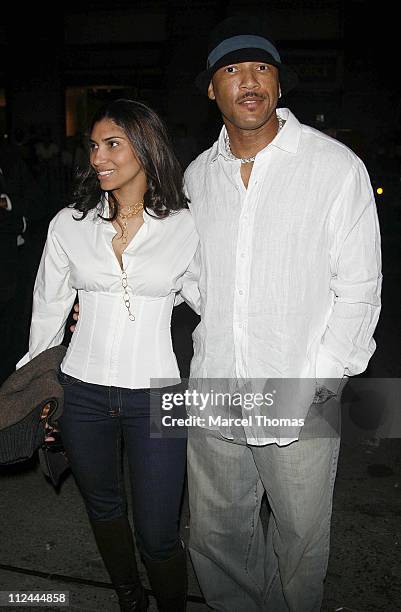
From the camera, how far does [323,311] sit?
2602 millimetres

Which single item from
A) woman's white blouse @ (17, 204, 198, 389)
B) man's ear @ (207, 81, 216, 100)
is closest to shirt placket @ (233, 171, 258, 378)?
woman's white blouse @ (17, 204, 198, 389)

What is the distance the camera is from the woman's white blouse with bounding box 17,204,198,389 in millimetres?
2727

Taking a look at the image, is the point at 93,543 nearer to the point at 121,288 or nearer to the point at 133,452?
the point at 133,452

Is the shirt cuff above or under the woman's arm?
above

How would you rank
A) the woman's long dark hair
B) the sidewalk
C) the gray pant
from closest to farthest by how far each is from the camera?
1. the gray pant
2. the woman's long dark hair
3. the sidewalk

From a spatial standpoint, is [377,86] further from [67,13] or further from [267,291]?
[267,291]

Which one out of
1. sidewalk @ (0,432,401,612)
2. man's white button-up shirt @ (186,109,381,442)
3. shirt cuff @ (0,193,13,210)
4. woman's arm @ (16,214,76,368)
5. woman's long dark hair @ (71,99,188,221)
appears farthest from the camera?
shirt cuff @ (0,193,13,210)

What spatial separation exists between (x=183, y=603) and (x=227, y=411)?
0.82 m

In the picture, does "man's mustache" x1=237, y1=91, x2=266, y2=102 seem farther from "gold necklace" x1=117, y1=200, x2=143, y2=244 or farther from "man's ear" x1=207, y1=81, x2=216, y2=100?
"gold necklace" x1=117, y1=200, x2=143, y2=244

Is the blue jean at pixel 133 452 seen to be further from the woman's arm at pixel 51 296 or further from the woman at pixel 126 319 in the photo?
the woman's arm at pixel 51 296

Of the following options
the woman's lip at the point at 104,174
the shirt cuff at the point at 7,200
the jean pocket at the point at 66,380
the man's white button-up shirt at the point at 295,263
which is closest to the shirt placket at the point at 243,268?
the man's white button-up shirt at the point at 295,263

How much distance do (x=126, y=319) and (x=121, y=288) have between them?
117 millimetres

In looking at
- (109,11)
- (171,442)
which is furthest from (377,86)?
(171,442)

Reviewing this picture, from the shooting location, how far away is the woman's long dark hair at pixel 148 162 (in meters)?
2.76
